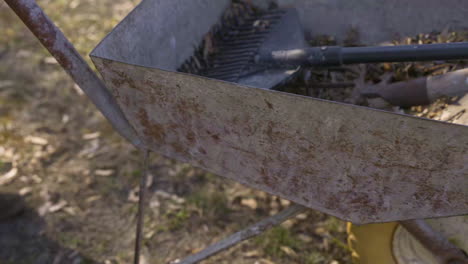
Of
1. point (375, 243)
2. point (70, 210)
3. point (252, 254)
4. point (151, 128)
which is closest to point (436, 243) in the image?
point (375, 243)

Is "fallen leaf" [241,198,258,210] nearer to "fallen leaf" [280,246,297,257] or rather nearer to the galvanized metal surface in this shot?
"fallen leaf" [280,246,297,257]

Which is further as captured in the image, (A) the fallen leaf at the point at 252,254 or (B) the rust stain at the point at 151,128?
(A) the fallen leaf at the point at 252,254

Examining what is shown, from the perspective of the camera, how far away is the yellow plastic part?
179 centimetres

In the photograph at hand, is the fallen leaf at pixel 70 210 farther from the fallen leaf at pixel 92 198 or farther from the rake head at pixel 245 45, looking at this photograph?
the rake head at pixel 245 45

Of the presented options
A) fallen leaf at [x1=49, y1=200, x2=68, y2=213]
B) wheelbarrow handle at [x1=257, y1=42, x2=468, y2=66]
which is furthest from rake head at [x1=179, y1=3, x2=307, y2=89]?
fallen leaf at [x1=49, y1=200, x2=68, y2=213]

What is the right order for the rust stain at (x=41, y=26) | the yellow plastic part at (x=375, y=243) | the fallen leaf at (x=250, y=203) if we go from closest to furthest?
the rust stain at (x=41, y=26) → the yellow plastic part at (x=375, y=243) → the fallen leaf at (x=250, y=203)

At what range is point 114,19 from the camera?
4094 millimetres

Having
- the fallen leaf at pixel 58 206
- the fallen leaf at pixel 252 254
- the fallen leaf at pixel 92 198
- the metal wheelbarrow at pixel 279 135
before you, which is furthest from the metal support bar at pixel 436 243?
the fallen leaf at pixel 58 206

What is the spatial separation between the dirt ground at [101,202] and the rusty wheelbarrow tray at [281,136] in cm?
85

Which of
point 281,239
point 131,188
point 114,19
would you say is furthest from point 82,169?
point 114,19

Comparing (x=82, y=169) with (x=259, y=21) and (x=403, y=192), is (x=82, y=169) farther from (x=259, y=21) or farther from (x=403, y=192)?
(x=403, y=192)

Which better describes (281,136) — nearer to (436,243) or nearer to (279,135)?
(279,135)

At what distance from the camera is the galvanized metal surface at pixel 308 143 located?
1.16 metres

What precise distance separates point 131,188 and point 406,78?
1.65 m
